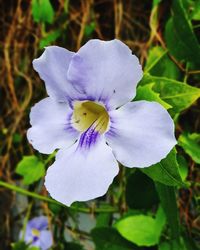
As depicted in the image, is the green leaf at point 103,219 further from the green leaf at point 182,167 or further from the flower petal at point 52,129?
the flower petal at point 52,129

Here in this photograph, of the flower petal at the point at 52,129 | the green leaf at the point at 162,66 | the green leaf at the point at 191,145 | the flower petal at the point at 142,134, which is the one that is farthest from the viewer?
the green leaf at the point at 162,66

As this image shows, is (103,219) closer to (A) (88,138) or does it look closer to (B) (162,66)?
(B) (162,66)

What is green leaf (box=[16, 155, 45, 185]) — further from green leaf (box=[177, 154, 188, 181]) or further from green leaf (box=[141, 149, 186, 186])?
green leaf (box=[141, 149, 186, 186])

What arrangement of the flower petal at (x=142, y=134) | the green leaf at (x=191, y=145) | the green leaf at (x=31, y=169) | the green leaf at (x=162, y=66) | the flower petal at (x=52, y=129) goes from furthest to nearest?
1. the green leaf at (x=31, y=169)
2. the green leaf at (x=162, y=66)
3. the green leaf at (x=191, y=145)
4. the flower petal at (x=52, y=129)
5. the flower petal at (x=142, y=134)

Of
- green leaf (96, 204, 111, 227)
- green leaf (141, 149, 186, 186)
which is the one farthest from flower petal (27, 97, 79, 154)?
green leaf (96, 204, 111, 227)

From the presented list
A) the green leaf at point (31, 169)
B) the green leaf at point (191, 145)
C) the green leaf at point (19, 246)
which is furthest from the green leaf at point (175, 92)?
the green leaf at point (19, 246)

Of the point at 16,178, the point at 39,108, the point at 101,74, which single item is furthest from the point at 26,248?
the point at 101,74
